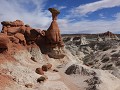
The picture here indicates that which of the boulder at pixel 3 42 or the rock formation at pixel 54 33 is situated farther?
the rock formation at pixel 54 33

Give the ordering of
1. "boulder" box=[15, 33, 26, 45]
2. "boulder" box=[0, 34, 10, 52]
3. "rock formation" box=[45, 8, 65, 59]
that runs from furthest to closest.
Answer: "rock formation" box=[45, 8, 65, 59] → "boulder" box=[15, 33, 26, 45] → "boulder" box=[0, 34, 10, 52]

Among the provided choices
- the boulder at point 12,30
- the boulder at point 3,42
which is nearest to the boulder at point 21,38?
the boulder at point 12,30

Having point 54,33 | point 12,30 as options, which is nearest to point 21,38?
point 12,30

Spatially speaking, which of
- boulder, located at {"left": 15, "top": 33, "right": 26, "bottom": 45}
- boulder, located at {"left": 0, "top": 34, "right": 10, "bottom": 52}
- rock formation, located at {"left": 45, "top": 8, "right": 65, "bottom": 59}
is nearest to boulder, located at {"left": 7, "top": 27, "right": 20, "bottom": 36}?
boulder, located at {"left": 15, "top": 33, "right": 26, "bottom": 45}

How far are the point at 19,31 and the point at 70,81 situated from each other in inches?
625

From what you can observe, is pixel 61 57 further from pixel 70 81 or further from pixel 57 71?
pixel 70 81

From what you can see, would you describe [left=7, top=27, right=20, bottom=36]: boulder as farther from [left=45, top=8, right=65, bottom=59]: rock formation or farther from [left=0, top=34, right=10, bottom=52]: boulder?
[left=0, top=34, right=10, bottom=52]: boulder

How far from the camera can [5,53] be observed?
32.2 metres

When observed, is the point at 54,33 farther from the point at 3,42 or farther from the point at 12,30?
the point at 3,42

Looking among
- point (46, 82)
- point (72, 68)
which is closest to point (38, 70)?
point (46, 82)

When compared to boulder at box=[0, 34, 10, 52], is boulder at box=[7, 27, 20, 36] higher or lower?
higher

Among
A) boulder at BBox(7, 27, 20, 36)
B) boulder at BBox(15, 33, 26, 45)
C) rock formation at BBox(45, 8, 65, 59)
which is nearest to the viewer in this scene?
boulder at BBox(15, 33, 26, 45)

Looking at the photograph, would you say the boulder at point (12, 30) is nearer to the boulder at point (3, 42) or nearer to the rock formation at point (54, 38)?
the rock formation at point (54, 38)

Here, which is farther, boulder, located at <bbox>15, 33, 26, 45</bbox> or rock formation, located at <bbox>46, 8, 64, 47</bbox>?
rock formation, located at <bbox>46, 8, 64, 47</bbox>
